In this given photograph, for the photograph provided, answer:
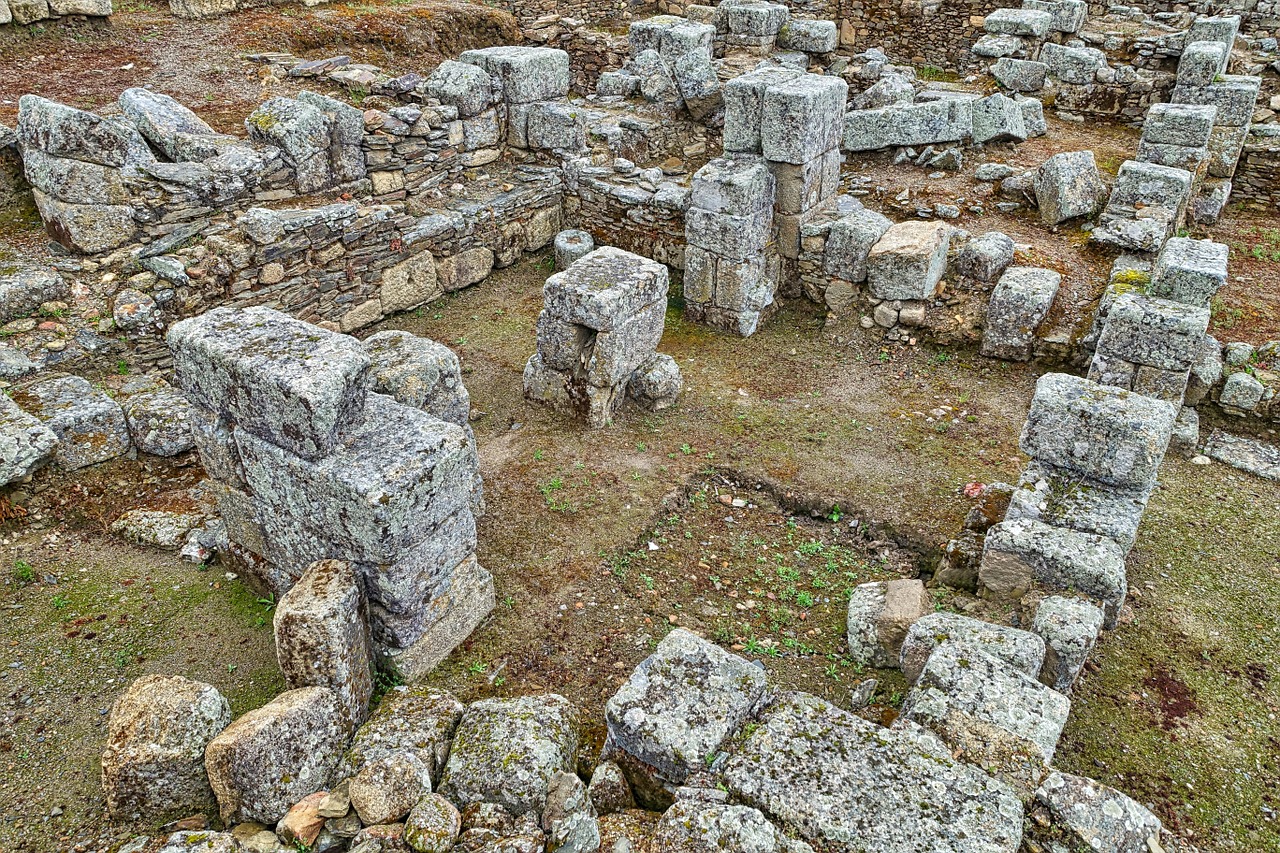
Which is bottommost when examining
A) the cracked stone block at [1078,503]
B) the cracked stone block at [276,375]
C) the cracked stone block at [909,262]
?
the cracked stone block at [1078,503]

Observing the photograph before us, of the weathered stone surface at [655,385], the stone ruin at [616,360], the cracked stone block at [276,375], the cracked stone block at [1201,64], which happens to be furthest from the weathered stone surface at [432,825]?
the cracked stone block at [1201,64]

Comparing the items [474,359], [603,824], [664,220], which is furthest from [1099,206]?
[603,824]

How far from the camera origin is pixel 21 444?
6133mm

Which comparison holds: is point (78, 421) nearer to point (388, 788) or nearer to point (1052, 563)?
point (388, 788)

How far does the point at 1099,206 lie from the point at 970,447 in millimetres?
4497

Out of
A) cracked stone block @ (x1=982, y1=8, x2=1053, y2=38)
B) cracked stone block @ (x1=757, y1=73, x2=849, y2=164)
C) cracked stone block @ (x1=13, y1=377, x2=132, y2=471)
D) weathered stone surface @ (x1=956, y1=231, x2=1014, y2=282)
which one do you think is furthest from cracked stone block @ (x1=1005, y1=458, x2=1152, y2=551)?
cracked stone block @ (x1=982, y1=8, x2=1053, y2=38)

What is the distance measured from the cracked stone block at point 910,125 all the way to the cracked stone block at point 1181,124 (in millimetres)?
2278

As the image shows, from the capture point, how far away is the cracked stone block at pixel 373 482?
464 centimetres

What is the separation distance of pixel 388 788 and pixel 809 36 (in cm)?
1478

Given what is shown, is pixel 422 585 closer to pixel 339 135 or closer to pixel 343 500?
pixel 343 500

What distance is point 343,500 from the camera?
4680 mm

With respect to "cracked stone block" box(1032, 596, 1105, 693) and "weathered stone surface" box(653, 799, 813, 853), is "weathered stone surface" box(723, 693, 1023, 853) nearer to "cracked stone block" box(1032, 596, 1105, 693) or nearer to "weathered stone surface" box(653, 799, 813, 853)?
"weathered stone surface" box(653, 799, 813, 853)

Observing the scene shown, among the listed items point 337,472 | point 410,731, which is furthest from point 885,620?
point 337,472

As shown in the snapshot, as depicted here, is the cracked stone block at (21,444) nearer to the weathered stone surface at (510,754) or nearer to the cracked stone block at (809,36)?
the weathered stone surface at (510,754)
